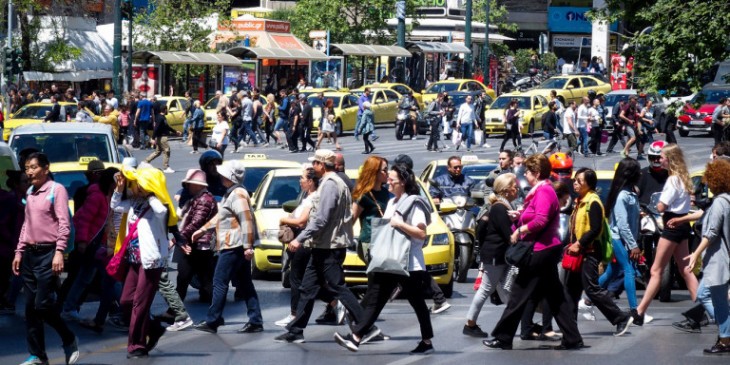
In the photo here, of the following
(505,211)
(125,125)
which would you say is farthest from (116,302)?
(125,125)

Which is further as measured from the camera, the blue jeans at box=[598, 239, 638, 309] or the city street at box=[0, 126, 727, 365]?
the blue jeans at box=[598, 239, 638, 309]

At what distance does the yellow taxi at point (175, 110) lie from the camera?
1671 inches

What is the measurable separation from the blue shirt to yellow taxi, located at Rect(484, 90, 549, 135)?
10.8 m

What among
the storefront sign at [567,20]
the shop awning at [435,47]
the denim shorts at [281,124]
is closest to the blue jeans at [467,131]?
the denim shorts at [281,124]

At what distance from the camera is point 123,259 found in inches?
395

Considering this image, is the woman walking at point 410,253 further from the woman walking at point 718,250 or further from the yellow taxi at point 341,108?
the yellow taxi at point 341,108

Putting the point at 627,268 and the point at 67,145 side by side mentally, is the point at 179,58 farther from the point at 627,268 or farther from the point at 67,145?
the point at 627,268

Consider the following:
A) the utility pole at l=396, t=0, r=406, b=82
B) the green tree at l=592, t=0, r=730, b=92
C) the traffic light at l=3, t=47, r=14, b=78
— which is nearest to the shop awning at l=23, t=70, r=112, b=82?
the traffic light at l=3, t=47, r=14, b=78

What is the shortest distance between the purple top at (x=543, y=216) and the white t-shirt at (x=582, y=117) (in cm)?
2528

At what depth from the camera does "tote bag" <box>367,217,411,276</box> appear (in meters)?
10.2

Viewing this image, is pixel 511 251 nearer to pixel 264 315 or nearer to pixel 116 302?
pixel 264 315

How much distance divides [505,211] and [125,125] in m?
28.2

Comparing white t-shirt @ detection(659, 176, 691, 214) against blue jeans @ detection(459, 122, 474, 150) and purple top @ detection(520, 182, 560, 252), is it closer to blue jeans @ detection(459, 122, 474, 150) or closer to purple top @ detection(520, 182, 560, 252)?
purple top @ detection(520, 182, 560, 252)

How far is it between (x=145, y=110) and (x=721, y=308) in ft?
92.3
